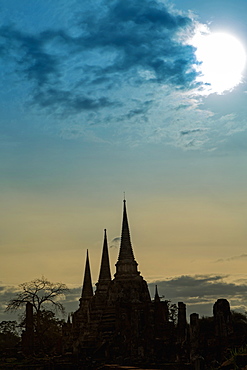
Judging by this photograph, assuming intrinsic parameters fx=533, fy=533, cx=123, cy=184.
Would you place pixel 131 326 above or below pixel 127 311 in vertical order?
below

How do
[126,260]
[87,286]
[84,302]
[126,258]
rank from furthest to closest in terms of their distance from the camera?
[87,286] → [84,302] → [126,258] → [126,260]

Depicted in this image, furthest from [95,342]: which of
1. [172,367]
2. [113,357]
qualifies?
[172,367]

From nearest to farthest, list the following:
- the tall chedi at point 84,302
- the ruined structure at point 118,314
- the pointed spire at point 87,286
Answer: the ruined structure at point 118,314 → the tall chedi at point 84,302 → the pointed spire at point 87,286

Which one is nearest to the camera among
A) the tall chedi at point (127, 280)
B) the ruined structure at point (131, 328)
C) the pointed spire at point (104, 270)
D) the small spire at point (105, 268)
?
the ruined structure at point (131, 328)

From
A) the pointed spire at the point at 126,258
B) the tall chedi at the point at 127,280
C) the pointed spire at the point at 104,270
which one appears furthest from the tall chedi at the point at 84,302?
the pointed spire at the point at 126,258

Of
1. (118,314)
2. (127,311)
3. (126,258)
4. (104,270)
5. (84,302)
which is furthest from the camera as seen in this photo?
(84,302)

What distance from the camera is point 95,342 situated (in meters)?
41.9

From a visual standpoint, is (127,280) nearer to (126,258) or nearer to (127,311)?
(126,258)

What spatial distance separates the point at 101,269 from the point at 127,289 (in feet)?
26.4

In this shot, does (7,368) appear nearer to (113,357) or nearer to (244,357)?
(113,357)

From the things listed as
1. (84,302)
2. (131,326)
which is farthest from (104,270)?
(131,326)

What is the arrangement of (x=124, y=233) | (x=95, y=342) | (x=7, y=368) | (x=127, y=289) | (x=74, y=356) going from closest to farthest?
(x=7, y=368) → (x=74, y=356) → (x=95, y=342) → (x=127, y=289) → (x=124, y=233)

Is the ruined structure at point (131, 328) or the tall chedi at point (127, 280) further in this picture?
the tall chedi at point (127, 280)

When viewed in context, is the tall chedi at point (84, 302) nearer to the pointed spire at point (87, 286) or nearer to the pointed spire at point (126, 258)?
the pointed spire at point (87, 286)
